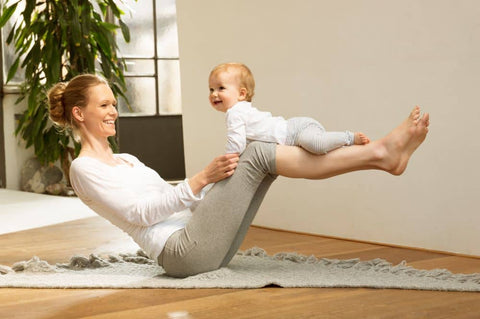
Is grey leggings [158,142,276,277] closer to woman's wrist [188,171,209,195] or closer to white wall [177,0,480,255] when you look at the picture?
woman's wrist [188,171,209,195]

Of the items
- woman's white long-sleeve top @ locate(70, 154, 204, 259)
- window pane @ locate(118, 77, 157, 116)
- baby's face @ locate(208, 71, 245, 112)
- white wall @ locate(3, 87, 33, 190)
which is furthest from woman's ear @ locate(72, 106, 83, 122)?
white wall @ locate(3, 87, 33, 190)

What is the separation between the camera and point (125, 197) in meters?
2.54

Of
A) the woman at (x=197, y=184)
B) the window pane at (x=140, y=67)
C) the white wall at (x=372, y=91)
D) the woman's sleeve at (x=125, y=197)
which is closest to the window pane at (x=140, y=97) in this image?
the window pane at (x=140, y=67)

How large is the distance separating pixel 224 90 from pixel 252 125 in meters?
0.19

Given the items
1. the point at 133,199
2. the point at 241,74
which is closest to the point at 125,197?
the point at 133,199

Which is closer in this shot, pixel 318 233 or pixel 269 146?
pixel 269 146

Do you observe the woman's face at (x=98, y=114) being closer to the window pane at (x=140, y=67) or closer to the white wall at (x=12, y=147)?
the window pane at (x=140, y=67)

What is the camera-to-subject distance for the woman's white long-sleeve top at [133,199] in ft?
8.28

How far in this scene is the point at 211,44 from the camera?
4453mm

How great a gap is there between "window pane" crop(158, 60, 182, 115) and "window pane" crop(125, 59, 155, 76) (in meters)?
0.08

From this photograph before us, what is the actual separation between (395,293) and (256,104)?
196cm

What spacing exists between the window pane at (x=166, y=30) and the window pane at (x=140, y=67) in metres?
0.13

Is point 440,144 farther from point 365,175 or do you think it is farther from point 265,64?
point 265,64

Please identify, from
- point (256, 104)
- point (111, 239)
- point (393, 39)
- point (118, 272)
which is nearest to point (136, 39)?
point (256, 104)
